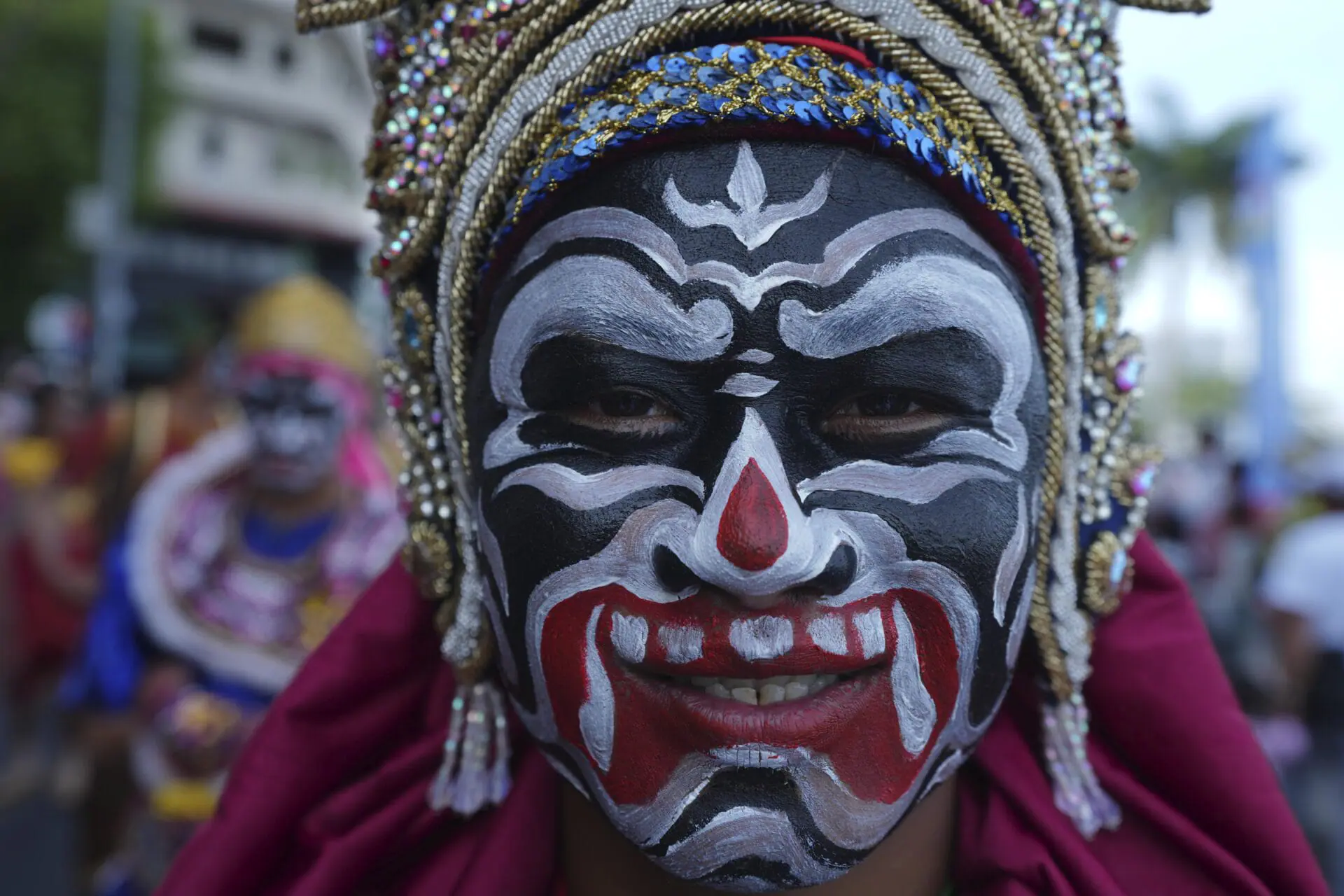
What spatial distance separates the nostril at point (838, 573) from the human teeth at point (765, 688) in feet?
0.39

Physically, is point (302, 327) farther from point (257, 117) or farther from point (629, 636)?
point (257, 117)

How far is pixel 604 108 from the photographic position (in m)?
1.67

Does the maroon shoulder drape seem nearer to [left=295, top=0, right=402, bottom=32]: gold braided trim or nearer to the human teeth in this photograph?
the human teeth

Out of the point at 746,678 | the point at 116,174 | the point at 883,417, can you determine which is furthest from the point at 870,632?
the point at 116,174

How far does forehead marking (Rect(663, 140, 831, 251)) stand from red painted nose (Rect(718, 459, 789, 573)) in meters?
0.32

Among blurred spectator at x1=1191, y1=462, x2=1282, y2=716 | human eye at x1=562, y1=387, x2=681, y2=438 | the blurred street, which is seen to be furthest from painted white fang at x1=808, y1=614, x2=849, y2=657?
the blurred street

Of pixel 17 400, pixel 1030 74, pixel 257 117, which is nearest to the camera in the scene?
pixel 1030 74

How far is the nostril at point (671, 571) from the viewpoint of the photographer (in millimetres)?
1540

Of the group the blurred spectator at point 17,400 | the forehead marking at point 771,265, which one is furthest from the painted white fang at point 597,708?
the blurred spectator at point 17,400

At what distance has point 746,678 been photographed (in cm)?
153

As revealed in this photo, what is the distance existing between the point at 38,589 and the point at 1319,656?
6.46m

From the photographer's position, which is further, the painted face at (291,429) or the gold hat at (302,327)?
the gold hat at (302,327)

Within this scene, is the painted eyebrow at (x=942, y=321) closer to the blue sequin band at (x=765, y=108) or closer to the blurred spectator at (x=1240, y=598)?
the blue sequin band at (x=765, y=108)

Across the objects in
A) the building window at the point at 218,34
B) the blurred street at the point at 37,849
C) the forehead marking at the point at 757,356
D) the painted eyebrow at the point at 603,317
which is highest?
the building window at the point at 218,34
